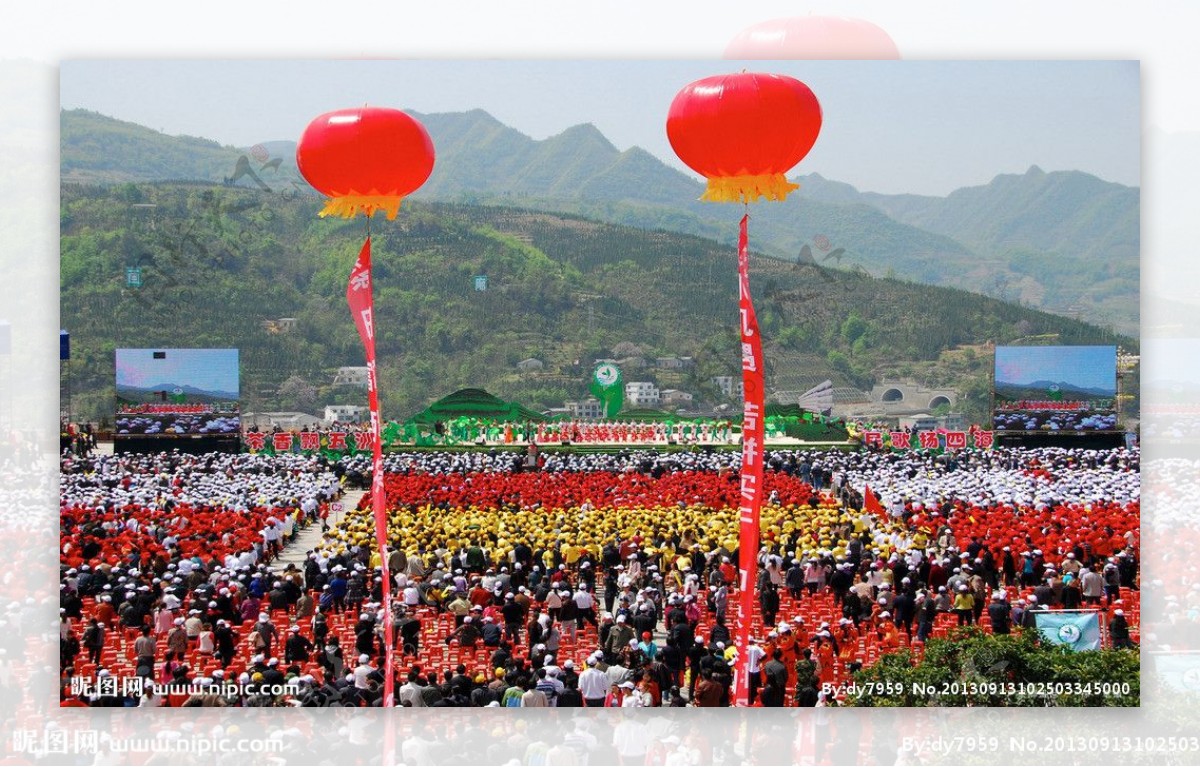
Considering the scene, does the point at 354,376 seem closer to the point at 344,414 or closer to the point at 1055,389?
the point at 344,414

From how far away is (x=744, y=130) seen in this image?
39.2ft

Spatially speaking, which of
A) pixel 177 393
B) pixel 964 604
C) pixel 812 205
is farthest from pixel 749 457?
pixel 812 205

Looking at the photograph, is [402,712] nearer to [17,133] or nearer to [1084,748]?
[1084,748]

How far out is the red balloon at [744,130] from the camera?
11898 millimetres

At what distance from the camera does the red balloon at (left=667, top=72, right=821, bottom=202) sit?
39.0 ft

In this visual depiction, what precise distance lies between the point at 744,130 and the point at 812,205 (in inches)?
1326

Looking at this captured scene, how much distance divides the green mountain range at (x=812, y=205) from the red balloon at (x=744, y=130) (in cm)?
945

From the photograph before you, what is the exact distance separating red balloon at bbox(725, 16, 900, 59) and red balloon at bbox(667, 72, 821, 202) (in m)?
2.08

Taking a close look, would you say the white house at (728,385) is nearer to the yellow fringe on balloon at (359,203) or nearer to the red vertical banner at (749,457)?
the yellow fringe on balloon at (359,203)

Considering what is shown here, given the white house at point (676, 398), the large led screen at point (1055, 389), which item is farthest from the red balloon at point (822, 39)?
the white house at point (676, 398)

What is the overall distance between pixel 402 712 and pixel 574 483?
486 inches

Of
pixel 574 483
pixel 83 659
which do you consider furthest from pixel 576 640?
pixel 574 483

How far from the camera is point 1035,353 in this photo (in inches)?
1070

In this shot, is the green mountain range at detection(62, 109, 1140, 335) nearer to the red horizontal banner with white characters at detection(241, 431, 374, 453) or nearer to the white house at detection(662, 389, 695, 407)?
the red horizontal banner with white characters at detection(241, 431, 374, 453)
